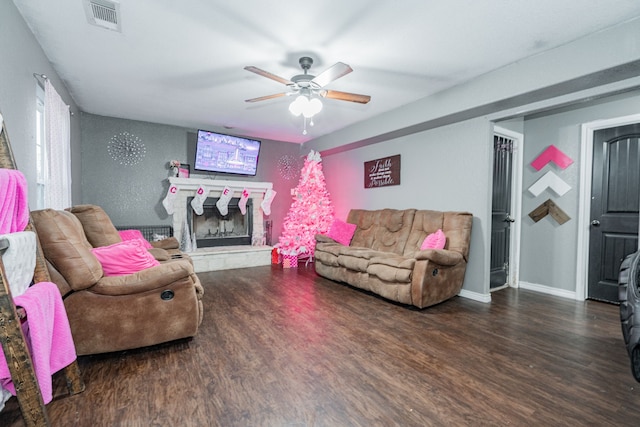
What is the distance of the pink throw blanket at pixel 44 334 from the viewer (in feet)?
4.26

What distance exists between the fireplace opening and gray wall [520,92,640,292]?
452cm

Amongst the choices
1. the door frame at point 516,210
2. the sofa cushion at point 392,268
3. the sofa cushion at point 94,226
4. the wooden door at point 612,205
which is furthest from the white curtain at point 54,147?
the wooden door at point 612,205

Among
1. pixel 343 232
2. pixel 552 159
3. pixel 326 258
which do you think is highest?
pixel 552 159

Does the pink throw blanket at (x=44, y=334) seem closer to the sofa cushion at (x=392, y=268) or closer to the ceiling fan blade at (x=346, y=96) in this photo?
the ceiling fan blade at (x=346, y=96)

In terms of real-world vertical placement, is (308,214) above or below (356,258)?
above

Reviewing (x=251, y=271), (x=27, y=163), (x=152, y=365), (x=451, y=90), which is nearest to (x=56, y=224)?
(x=27, y=163)

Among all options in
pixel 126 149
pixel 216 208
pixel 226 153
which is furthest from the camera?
pixel 216 208

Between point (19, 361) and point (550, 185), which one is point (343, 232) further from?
point (19, 361)

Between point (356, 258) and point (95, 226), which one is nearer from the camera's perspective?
point (95, 226)

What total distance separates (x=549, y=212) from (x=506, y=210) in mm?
466

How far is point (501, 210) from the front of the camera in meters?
3.89

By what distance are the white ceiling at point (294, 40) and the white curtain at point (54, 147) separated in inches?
16.1

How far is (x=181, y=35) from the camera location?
7.75ft

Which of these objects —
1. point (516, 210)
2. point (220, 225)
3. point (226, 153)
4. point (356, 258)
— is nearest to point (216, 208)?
point (220, 225)
